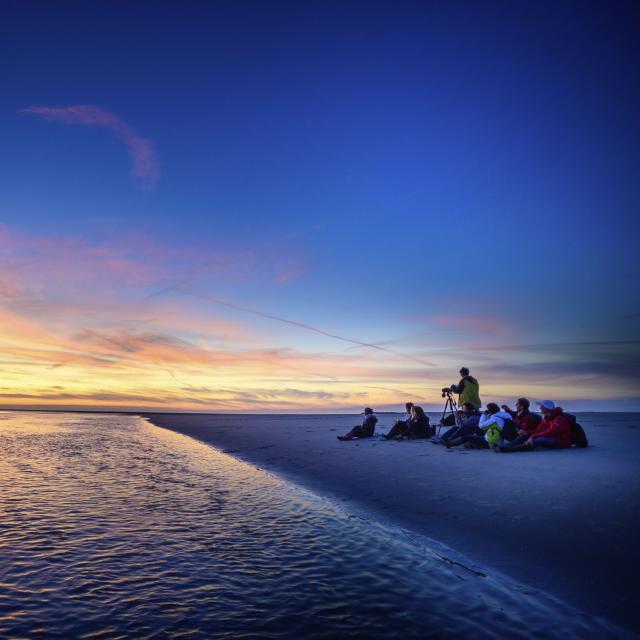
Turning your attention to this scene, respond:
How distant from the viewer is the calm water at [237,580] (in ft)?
14.3

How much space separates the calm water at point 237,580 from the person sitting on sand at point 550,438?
1037cm

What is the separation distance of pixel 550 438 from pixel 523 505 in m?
9.88

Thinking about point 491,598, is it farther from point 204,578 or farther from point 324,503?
point 324,503

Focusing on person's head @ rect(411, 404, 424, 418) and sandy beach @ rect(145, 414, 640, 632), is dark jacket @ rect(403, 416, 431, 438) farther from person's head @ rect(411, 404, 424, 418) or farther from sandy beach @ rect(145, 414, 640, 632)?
sandy beach @ rect(145, 414, 640, 632)

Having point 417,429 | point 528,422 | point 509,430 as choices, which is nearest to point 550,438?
point 509,430

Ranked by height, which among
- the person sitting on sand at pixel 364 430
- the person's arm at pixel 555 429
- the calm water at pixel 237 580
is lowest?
the calm water at pixel 237 580

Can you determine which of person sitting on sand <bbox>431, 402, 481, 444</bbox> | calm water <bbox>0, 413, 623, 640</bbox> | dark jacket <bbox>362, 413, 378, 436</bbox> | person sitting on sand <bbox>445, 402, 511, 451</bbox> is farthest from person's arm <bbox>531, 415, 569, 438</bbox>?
calm water <bbox>0, 413, 623, 640</bbox>

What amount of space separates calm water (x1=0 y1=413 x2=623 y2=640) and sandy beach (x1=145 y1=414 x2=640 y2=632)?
0.69 meters

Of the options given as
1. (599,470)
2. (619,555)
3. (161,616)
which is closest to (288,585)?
(161,616)

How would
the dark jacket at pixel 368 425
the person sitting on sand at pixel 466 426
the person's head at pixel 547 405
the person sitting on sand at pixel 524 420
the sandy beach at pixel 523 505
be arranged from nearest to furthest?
1. the sandy beach at pixel 523 505
2. the person's head at pixel 547 405
3. the person sitting on sand at pixel 524 420
4. the person sitting on sand at pixel 466 426
5. the dark jacket at pixel 368 425

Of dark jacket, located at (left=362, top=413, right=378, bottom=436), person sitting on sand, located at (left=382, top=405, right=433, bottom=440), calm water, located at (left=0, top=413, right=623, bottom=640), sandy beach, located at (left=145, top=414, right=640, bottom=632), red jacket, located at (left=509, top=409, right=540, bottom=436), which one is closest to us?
calm water, located at (left=0, top=413, right=623, bottom=640)

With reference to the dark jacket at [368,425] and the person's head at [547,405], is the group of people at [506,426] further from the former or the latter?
the dark jacket at [368,425]

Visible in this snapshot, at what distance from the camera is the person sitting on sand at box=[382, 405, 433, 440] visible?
24.2m

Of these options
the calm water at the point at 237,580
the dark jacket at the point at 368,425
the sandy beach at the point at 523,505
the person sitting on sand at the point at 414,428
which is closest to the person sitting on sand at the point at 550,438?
the sandy beach at the point at 523,505
